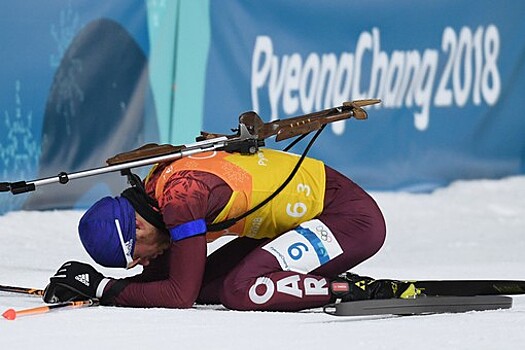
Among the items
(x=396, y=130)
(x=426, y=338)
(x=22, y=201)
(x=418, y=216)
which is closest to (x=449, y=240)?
(x=418, y=216)

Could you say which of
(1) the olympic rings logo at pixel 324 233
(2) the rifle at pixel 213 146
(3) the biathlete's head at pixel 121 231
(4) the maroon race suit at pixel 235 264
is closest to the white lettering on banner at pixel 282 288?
(4) the maroon race suit at pixel 235 264

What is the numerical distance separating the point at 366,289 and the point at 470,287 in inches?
20.8

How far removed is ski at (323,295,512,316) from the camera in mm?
4590

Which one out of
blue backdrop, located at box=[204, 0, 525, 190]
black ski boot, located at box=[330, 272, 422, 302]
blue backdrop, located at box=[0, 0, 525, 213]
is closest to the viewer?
black ski boot, located at box=[330, 272, 422, 302]

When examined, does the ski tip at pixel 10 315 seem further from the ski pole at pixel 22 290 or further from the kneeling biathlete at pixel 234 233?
the ski pole at pixel 22 290

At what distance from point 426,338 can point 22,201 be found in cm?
399

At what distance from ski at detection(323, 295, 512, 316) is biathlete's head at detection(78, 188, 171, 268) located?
650 millimetres

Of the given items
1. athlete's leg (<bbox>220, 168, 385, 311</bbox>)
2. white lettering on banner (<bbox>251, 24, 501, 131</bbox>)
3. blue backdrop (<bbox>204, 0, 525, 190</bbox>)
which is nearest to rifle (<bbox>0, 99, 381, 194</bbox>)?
athlete's leg (<bbox>220, 168, 385, 311</bbox>)

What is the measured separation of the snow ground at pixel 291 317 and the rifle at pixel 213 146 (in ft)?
1.53

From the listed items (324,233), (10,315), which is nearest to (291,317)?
(324,233)

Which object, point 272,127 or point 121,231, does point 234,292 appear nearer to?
point 121,231

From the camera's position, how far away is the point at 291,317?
4.54 meters

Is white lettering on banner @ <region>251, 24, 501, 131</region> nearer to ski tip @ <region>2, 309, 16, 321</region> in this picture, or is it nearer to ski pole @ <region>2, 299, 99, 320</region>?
ski pole @ <region>2, 299, 99, 320</region>

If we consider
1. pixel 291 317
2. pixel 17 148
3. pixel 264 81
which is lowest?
pixel 291 317
